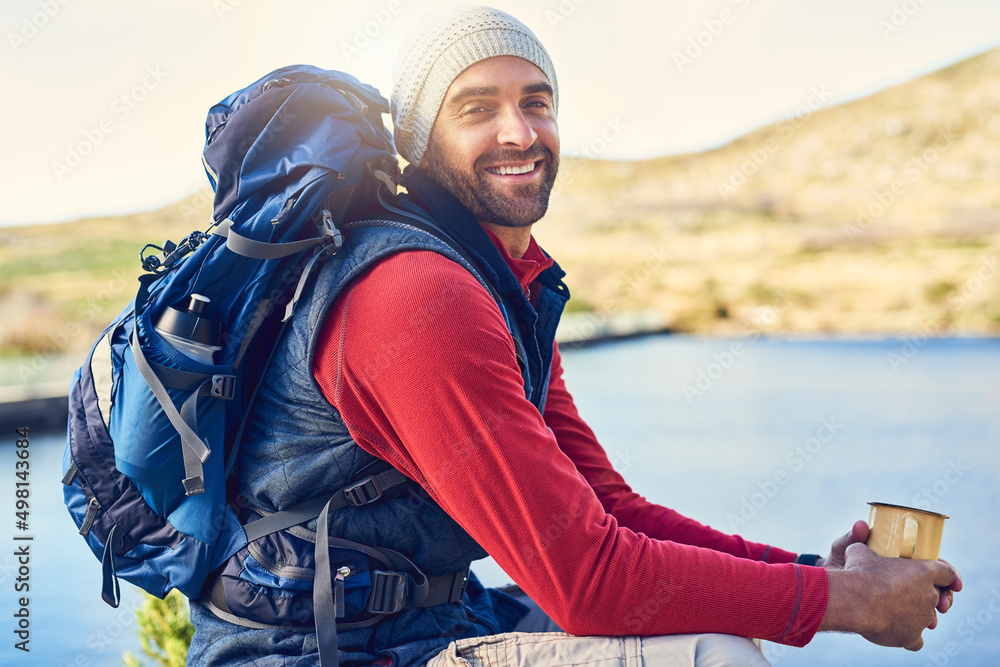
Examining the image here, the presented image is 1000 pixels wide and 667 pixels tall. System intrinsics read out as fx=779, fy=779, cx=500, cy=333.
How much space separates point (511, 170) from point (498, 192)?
0.05m

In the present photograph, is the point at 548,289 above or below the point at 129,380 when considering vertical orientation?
above

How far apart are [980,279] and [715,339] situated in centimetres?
696

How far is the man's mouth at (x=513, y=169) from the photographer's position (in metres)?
1.44

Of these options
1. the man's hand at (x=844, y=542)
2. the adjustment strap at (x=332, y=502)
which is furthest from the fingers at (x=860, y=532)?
the adjustment strap at (x=332, y=502)

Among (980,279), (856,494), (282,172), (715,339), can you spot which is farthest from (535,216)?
(980,279)

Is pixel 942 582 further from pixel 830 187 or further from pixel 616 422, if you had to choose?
pixel 830 187

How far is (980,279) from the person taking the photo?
1988 centimetres
